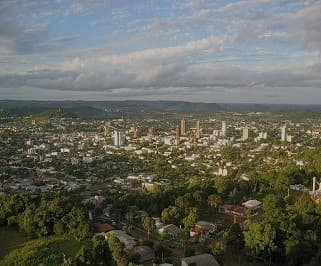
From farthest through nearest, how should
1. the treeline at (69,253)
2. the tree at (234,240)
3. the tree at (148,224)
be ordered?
the tree at (148,224) → the tree at (234,240) → the treeline at (69,253)

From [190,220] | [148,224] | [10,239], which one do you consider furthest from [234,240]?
[10,239]

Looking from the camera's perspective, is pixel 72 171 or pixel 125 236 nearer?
pixel 125 236

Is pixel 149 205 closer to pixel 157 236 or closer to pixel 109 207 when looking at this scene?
pixel 109 207

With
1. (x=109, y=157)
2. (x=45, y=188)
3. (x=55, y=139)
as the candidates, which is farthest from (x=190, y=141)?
(x=45, y=188)

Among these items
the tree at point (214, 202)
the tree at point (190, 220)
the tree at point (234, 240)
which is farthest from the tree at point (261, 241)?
the tree at point (214, 202)

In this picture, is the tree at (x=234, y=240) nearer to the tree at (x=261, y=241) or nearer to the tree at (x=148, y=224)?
the tree at (x=261, y=241)

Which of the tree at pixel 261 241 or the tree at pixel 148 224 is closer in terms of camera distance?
the tree at pixel 261 241

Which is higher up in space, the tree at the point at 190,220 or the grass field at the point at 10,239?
the tree at the point at 190,220
